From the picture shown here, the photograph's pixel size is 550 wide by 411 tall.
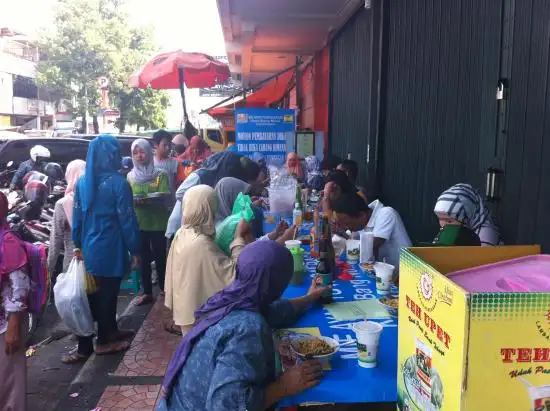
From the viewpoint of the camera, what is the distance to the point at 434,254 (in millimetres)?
1537

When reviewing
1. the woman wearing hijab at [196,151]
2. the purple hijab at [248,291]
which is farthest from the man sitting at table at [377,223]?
the woman wearing hijab at [196,151]

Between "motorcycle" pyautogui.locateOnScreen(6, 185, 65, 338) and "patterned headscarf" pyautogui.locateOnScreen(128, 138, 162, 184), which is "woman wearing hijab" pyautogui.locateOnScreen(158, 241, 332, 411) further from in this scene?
"motorcycle" pyautogui.locateOnScreen(6, 185, 65, 338)

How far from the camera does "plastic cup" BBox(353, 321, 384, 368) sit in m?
1.98

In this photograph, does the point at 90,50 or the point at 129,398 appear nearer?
the point at 129,398

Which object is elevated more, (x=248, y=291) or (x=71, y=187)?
(x=71, y=187)

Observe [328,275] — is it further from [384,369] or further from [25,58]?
[25,58]

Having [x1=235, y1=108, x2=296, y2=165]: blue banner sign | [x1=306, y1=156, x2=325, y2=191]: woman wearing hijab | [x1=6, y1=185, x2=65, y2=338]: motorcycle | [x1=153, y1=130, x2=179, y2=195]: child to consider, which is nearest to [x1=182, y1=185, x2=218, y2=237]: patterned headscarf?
[x1=6, y1=185, x2=65, y2=338]: motorcycle

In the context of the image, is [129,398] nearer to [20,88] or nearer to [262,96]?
[262,96]

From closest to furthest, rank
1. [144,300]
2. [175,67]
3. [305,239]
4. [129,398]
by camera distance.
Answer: [129,398] → [305,239] → [144,300] → [175,67]

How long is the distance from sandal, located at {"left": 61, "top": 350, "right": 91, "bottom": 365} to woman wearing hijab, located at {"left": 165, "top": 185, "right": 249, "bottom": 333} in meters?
1.62

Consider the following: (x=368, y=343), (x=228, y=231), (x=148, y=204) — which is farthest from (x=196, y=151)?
(x=368, y=343)

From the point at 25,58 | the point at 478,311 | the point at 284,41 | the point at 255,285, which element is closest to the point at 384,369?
the point at 255,285

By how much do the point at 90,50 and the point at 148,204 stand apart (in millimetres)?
27147

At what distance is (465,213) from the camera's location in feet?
9.93
